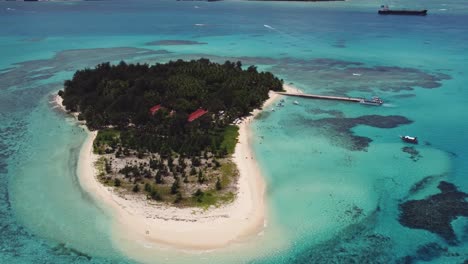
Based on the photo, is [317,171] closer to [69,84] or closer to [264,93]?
[264,93]

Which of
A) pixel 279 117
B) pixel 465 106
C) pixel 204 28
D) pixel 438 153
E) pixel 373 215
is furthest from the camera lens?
pixel 204 28

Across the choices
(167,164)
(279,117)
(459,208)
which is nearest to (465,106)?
(279,117)

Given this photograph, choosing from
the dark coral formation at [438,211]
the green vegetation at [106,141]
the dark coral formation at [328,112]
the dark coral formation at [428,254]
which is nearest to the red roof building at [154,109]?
the green vegetation at [106,141]

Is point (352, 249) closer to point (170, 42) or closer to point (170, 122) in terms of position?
point (170, 122)

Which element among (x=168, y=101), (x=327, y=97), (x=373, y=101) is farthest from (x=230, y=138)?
(x=373, y=101)

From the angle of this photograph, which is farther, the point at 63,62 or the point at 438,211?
the point at 63,62

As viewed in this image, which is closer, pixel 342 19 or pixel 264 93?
pixel 264 93

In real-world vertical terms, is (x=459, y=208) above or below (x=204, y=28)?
below

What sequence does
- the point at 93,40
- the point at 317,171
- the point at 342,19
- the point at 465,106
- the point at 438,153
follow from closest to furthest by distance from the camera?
the point at 317,171, the point at 438,153, the point at 465,106, the point at 93,40, the point at 342,19
